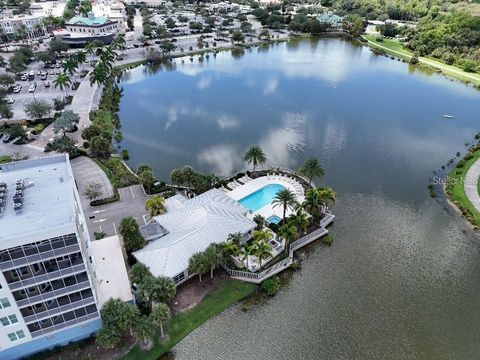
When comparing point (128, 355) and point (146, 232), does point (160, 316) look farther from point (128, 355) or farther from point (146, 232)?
point (146, 232)

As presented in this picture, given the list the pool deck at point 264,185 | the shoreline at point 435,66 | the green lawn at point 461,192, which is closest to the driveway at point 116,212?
the pool deck at point 264,185

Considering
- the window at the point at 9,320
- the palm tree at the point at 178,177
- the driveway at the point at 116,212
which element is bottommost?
the driveway at the point at 116,212

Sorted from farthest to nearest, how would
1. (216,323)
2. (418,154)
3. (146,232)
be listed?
(418,154), (146,232), (216,323)

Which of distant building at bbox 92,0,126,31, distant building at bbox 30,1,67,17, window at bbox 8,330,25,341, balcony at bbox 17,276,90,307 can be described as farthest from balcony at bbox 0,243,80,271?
distant building at bbox 30,1,67,17

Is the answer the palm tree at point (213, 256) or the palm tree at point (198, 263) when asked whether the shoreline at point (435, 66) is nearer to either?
the palm tree at point (213, 256)

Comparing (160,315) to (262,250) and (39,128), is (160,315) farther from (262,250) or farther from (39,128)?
(39,128)

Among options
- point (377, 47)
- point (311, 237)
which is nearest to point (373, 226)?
point (311, 237)

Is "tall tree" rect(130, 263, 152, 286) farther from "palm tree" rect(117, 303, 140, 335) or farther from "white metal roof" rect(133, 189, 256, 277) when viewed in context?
"palm tree" rect(117, 303, 140, 335)
